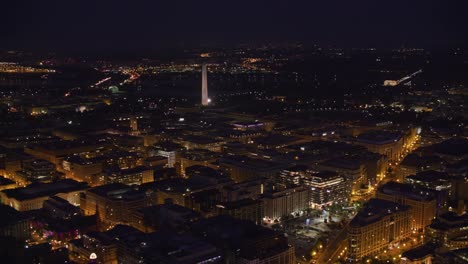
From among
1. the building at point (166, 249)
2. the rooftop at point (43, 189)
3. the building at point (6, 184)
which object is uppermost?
the building at point (166, 249)

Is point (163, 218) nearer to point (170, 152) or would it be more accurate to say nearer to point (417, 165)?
point (170, 152)

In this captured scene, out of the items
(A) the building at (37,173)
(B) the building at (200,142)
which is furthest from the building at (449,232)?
(A) the building at (37,173)

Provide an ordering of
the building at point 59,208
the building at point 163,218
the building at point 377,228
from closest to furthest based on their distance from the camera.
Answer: the building at point 377,228, the building at point 163,218, the building at point 59,208

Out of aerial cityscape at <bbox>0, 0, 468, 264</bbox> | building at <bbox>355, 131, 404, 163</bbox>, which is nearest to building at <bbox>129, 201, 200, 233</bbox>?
aerial cityscape at <bbox>0, 0, 468, 264</bbox>

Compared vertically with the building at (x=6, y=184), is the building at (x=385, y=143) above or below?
above

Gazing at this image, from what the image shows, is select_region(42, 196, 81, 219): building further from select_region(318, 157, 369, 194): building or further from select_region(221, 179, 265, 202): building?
select_region(318, 157, 369, 194): building

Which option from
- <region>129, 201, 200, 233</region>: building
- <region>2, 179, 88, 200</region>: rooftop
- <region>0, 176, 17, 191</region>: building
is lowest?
<region>0, 176, 17, 191</region>: building

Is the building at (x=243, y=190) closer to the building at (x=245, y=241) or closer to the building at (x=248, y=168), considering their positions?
the building at (x=248, y=168)

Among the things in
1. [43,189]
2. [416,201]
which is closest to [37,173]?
[43,189]
